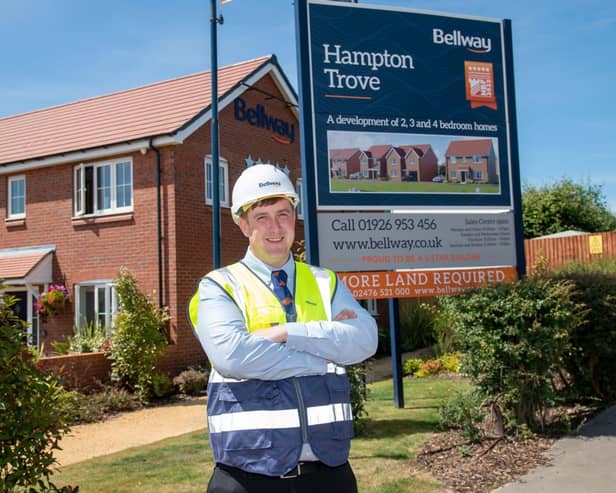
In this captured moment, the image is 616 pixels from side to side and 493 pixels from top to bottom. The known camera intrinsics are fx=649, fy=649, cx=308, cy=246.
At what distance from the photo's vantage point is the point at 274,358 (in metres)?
2.52

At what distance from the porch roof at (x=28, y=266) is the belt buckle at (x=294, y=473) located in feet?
45.5

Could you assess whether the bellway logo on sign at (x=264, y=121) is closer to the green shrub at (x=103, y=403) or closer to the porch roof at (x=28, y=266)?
the porch roof at (x=28, y=266)

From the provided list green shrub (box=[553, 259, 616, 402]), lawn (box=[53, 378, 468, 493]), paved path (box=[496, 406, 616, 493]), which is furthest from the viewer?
green shrub (box=[553, 259, 616, 402])

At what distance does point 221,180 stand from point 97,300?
4075 mm

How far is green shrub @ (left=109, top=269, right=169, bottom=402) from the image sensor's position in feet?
40.7

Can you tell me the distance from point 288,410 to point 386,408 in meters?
7.03

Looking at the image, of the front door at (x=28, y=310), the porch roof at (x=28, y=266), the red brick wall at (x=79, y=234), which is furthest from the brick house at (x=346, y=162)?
the front door at (x=28, y=310)

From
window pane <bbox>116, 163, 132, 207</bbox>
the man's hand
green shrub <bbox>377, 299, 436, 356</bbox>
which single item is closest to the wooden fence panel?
green shrub <bbox>377, 299, 436, 356</bbox>

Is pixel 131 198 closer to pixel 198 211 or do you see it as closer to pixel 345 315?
pixel 198 211

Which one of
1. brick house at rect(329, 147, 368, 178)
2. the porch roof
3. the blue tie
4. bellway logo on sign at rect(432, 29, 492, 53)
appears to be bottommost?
the blue tie

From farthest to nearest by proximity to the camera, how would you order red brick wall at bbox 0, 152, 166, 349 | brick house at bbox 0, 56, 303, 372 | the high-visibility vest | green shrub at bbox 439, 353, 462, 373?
red brick wall at bbox 0, 152, 166, 349
brick house at bbox 0, 56, 303, 372
green shrub at bbox 439, 353, 462, 373
the high-visibility vest

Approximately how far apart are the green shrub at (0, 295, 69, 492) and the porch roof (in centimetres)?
1164

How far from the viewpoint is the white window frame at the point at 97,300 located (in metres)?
14.3

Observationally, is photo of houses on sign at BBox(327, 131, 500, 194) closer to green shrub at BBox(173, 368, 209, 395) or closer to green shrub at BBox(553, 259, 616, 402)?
green shrub at BBox(553, 259, 616, 402)
